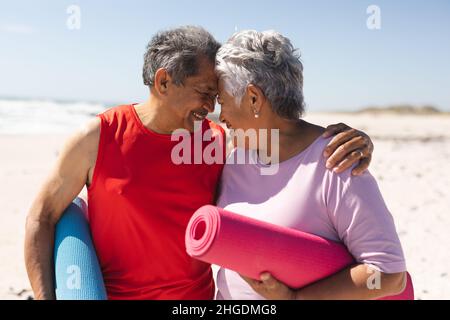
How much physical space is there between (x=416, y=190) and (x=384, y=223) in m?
7.21

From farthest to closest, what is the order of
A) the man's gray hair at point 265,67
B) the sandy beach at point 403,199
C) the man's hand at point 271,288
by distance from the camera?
the sandy beach at point 403,199 → the man's gray hair at point 265,67 → the man's hand at point 271,288

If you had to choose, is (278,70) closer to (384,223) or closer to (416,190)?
(384,223)

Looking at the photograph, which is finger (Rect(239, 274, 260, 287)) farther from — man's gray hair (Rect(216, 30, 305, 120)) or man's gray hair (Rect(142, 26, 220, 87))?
man's gray hair (Rect(142, 26, 220, 87))

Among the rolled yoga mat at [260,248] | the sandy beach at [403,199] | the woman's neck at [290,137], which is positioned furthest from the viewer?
the sandy beach at [403,199]

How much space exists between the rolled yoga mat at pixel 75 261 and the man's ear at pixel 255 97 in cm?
94

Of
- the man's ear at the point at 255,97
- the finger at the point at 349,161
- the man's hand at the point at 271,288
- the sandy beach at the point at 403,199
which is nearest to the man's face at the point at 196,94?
the man's ear at the point at 255,97

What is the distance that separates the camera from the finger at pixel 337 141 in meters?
2.16

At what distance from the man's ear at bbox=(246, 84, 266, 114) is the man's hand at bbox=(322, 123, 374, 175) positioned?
0.35 m

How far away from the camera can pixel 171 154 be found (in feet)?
8.14

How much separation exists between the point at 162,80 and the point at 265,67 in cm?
51

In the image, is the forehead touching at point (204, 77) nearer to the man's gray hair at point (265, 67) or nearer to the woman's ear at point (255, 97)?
the man's gray hair at point (265, 67)

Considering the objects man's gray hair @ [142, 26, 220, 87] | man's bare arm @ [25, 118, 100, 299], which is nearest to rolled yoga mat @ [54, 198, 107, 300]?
man's bare arm @ [25, 118, 100, 299]

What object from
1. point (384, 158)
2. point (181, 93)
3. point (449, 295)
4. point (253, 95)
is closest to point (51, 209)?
point (181, 93)

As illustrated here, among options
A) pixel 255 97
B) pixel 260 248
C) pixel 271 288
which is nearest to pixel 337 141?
pixel 255 97
